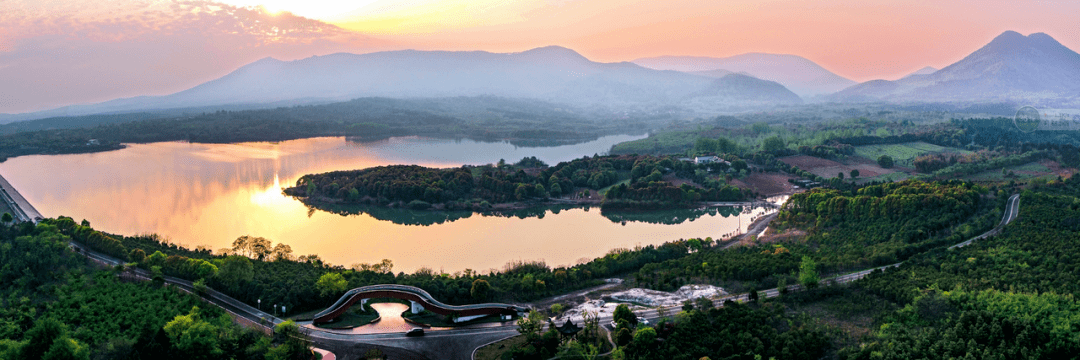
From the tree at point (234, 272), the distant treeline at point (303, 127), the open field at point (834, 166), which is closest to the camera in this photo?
the tree at point (234, 272)

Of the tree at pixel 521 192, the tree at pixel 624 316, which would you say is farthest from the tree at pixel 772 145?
the tree at pixel 624 316

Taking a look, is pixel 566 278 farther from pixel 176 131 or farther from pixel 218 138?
pixel 176 131

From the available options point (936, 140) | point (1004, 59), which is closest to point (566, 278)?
point (936, 140)

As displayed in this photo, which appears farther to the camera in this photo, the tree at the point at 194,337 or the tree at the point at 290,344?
the tree at the point at 290,344

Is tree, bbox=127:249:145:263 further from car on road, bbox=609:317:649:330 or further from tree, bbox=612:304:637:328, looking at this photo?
tree, bbox=612:304:637:328

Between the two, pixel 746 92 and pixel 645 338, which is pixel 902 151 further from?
pixel 746 92

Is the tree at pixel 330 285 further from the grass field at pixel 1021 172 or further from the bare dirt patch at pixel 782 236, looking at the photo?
the grass field at pixel 1021 172

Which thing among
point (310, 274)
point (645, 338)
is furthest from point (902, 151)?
point (310, 274)

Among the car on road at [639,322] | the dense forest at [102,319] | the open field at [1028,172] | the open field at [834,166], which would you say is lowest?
the car on road at [639,322]
